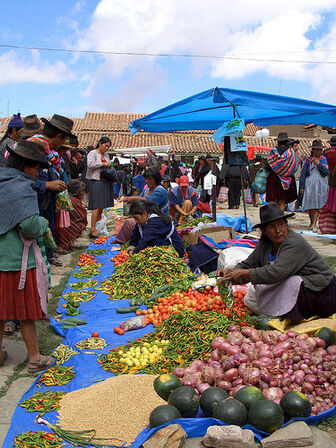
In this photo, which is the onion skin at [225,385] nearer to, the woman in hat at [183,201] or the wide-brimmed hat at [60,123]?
the wide-brimmed hat at [60,123]

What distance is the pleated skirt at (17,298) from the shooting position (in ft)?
10.9

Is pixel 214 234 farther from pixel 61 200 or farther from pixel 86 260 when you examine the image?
pixel 61 200

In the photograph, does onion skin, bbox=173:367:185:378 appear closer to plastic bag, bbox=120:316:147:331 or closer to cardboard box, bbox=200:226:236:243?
plastic bag, bbox=120:316:147:331

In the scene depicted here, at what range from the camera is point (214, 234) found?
22.5ft

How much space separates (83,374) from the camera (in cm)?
340

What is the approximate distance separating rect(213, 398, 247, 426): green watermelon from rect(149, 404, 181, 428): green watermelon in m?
0.25

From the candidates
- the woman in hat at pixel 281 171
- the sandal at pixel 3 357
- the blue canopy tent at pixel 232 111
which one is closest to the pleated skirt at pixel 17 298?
the sandal at pixel 3 357

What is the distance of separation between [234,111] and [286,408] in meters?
5.92

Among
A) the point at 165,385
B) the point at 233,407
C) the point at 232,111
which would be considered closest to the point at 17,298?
the point at 165,385

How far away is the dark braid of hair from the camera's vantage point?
243 inches

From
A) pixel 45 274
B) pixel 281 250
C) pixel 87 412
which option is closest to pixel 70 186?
pixel 45 274

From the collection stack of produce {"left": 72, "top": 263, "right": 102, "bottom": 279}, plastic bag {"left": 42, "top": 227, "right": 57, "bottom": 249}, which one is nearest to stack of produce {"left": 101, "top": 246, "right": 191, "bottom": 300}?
stack of produce {"left": 72, "top": 263, "right": 102, "bottom": 279}

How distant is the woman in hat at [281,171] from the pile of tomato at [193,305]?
3.73m

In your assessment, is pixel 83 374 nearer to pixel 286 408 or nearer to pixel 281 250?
pixel 286 408
